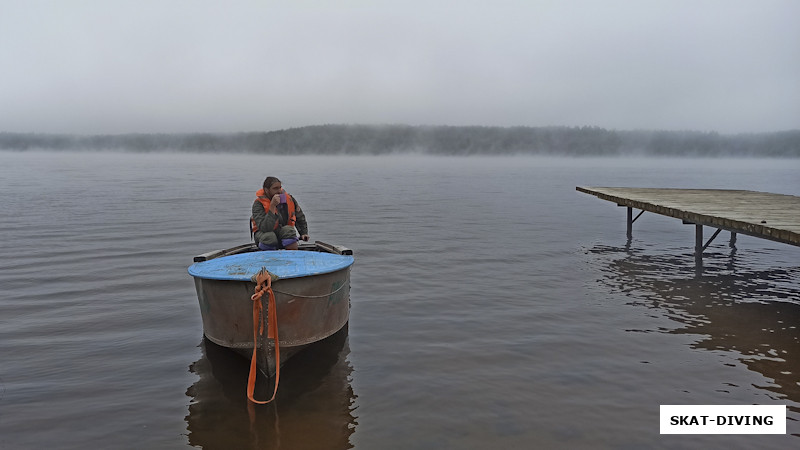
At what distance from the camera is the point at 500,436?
6.02 meters

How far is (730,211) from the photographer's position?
46.8ft

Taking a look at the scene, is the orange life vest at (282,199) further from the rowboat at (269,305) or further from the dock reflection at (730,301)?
the dock reflection at (730,301)

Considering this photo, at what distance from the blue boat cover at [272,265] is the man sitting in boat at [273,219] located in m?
1.10

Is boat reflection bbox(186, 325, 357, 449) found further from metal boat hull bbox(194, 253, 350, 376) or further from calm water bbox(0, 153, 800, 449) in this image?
metal boat hull bbox(194, 253, 350, 376)

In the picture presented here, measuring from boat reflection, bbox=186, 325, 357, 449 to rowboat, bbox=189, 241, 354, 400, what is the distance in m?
0.36

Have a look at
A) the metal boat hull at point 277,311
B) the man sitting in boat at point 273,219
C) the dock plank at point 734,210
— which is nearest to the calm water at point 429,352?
the metal boat hull at point 277,311

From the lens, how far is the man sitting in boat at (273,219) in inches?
405

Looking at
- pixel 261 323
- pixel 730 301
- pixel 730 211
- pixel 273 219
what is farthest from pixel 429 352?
pixel 730 211

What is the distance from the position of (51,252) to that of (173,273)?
4.91 metres

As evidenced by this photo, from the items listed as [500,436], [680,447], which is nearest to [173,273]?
[500,436]

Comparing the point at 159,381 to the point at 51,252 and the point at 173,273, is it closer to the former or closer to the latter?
the point at 173,273

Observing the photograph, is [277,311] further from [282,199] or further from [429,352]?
[282,199]

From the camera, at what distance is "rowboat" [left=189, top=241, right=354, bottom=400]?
7004mm

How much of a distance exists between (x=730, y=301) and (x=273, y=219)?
350 inches
